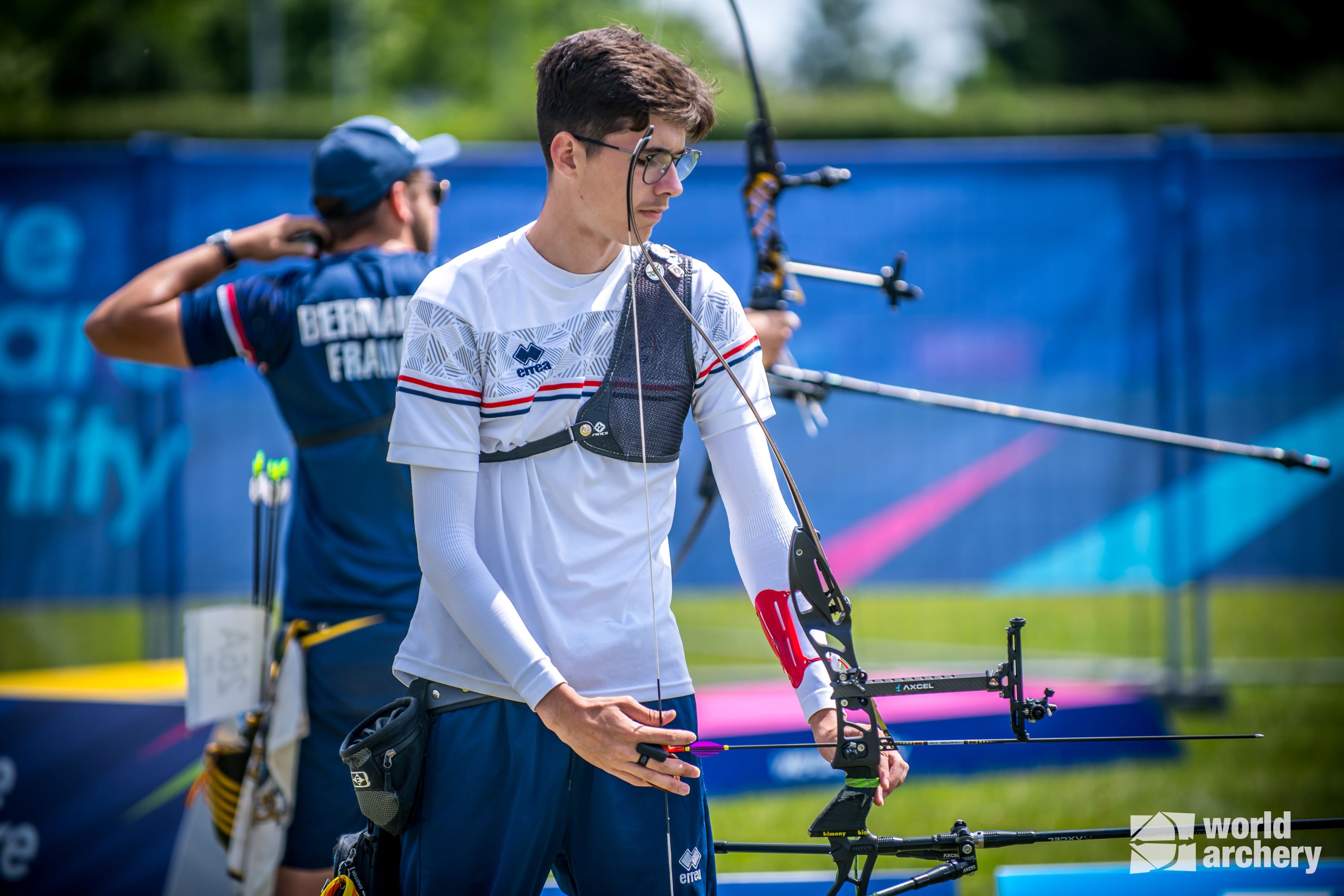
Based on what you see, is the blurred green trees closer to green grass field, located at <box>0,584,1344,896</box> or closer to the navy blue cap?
green grass field, located at <box>0,584,1344,896</box>

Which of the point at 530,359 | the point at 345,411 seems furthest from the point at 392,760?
the point at 345,411

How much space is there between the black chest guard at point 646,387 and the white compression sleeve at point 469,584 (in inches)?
4.2

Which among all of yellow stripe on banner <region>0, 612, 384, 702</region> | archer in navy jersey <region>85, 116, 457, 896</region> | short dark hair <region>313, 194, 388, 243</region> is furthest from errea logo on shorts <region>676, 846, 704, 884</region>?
yellow stripe on banner <region>0, 612, 384, 702</region>

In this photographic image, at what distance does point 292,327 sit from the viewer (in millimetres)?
2854

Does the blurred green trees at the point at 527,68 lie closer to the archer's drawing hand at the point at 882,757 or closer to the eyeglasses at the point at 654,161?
the eyeglasses at the point at 654,161

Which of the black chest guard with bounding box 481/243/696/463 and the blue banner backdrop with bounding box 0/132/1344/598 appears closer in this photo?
the black chest guard with bounding box 481/243/696/463

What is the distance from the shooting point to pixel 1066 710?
16.9ft

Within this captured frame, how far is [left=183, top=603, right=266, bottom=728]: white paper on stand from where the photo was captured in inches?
118

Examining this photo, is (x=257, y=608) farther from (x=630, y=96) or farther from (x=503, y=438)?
(x=630, y=96)

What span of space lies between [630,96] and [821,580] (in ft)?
2.69

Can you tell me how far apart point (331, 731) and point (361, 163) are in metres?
1.39

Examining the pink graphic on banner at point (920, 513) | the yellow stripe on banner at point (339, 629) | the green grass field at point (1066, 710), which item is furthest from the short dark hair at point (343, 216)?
the pink graphic on banner at point (920, 513)

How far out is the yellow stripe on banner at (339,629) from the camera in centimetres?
283

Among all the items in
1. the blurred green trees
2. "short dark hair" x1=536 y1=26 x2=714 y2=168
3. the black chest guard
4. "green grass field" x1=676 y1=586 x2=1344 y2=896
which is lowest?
"green grass field" x1=676 y1=586 x2=1344 y2=896
